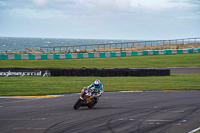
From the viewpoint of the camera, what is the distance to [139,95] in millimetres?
17250

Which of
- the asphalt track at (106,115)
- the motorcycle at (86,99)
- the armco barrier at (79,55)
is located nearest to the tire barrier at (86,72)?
the asphalt track at (106,115)

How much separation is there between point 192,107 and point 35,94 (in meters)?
9.82

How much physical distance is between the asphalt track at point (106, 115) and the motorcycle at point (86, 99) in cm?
28

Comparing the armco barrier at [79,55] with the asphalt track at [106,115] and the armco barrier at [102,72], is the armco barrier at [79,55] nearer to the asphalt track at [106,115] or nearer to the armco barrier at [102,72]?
the armco barrier at [102,72]

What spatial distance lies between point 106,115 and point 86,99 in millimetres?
1619

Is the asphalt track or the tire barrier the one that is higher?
the tire barrier

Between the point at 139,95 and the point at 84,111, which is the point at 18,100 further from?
the point at 139,95

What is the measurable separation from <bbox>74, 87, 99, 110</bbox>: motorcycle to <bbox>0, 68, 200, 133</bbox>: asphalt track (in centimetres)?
28

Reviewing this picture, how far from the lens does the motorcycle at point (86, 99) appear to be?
42.0 feet

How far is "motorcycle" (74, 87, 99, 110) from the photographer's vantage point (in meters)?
12.8

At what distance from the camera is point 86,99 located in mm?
13008

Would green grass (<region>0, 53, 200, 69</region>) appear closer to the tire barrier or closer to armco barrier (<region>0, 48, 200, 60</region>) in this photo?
armco barrier (<region>0, 48, 200, 60</region>)

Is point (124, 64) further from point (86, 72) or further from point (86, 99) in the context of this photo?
point (86, 99)

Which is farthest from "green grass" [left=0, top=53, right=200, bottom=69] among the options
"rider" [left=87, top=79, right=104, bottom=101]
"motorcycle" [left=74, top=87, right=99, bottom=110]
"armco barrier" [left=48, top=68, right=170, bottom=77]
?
"rider" [left=87, top=79, right=104, bottom=101]
